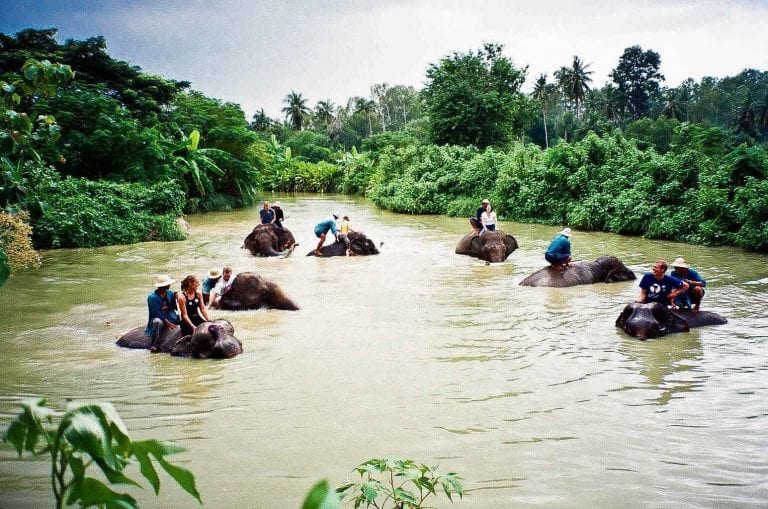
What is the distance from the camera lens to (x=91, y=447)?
4.18 ft

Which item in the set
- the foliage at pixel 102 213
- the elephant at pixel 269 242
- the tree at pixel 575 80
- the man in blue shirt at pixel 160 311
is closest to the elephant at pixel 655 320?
the man in blue shirt at pixel 160 311

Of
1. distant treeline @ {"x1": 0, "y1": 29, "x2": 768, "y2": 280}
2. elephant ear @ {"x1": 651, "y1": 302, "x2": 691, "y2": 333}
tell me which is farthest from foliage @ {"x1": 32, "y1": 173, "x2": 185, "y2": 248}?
elephant ear @ {"x1": 651, "y1": 302, "x2": 691, "y2": 333}

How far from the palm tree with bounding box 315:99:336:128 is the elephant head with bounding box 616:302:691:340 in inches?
2682

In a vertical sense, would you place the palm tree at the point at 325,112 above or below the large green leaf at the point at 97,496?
above

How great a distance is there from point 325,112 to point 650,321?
69.3 m

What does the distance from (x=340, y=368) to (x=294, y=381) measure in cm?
68

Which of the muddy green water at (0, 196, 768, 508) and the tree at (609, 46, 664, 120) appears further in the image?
the tree at (609, 46, 664, 120)

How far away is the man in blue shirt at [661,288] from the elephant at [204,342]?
5689mm

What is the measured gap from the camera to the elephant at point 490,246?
56.9 feet

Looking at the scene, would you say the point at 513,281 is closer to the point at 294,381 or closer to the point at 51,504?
the point at 294,381

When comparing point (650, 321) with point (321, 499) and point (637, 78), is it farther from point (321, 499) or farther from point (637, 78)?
point (637, 78)

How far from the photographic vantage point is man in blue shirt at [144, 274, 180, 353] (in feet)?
30.5

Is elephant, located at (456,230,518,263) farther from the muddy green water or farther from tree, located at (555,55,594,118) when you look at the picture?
tree, located at (555,55,594,118)

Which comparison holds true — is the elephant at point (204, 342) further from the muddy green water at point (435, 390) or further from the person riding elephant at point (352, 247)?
the person riding elephant at point (352, 247)
